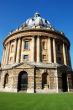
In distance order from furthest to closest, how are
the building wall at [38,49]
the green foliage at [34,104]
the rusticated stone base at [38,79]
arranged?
the building wall at [38,49], the rusticated stone base at [38,79], the green foliage at [34,104]

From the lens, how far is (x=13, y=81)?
3441 cm

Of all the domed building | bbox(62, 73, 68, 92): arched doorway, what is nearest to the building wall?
the domed building

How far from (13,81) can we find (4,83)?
14.9ft

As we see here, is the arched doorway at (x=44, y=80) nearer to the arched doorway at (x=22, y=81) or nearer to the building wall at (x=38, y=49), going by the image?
the arched doorway at (x=22, y=81)

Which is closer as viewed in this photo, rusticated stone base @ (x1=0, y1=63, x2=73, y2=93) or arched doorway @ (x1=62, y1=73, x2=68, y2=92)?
rusticated stone base @ (x1=0, y1=63, x2=73, y2=93)

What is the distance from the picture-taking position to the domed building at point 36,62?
3466 cm

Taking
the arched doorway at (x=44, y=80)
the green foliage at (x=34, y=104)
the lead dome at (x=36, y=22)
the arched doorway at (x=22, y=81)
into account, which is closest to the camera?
the green foliage at (x=34, y=104)

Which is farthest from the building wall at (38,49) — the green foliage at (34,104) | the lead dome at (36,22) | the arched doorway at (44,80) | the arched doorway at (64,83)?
the green foliage at (34,104)

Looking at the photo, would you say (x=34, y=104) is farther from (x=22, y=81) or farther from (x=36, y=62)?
(x=36, y=62)

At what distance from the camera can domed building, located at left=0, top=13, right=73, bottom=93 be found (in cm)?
3466

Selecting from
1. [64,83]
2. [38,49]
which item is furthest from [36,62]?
[64,83]

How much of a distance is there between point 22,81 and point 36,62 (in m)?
6.15

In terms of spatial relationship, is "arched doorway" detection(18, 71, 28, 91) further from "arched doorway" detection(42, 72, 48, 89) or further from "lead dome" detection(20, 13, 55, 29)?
"lead dome" detection(20, 13, 55, 29)

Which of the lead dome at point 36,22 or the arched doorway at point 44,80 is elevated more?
the lead dome at point 36,22
